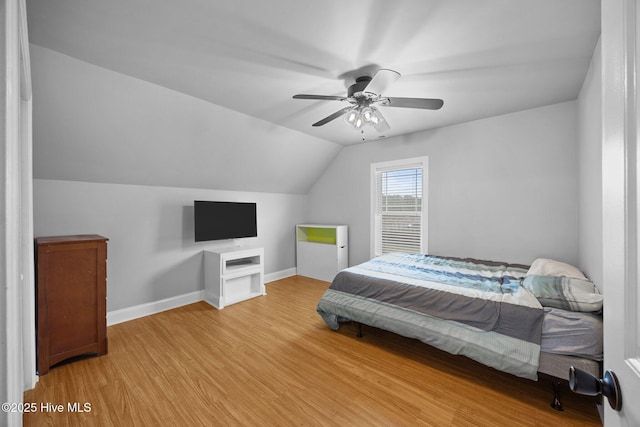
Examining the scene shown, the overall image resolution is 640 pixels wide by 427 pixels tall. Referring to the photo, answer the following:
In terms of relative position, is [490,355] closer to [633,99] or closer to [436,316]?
[436,316]

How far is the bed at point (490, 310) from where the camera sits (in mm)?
1803

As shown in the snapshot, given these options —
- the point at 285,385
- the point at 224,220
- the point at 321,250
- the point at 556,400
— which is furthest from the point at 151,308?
the point at 556,400

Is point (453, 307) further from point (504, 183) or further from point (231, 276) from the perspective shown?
point (231, 276)

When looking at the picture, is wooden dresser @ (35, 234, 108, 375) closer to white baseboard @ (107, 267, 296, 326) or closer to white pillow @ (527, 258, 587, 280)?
white baseboard @ (107, 267, 296, 326)

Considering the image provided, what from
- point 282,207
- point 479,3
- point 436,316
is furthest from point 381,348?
point 282,207

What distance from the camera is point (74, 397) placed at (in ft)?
6.24

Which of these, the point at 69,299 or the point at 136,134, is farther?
the point at 136,134

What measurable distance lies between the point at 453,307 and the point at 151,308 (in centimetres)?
346

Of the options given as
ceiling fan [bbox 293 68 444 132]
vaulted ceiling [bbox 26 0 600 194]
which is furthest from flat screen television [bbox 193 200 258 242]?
ceiling fan [bbox 293 68 444 132]

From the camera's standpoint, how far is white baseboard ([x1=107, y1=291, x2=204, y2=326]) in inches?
122

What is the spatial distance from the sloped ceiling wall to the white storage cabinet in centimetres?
162

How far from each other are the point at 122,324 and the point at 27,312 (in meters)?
1.26

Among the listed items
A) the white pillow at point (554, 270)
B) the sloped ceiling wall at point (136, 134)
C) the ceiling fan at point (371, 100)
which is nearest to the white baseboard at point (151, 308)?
→ the sloped ceiling wall at point (136, 134)

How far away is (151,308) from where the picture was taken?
338 cm
